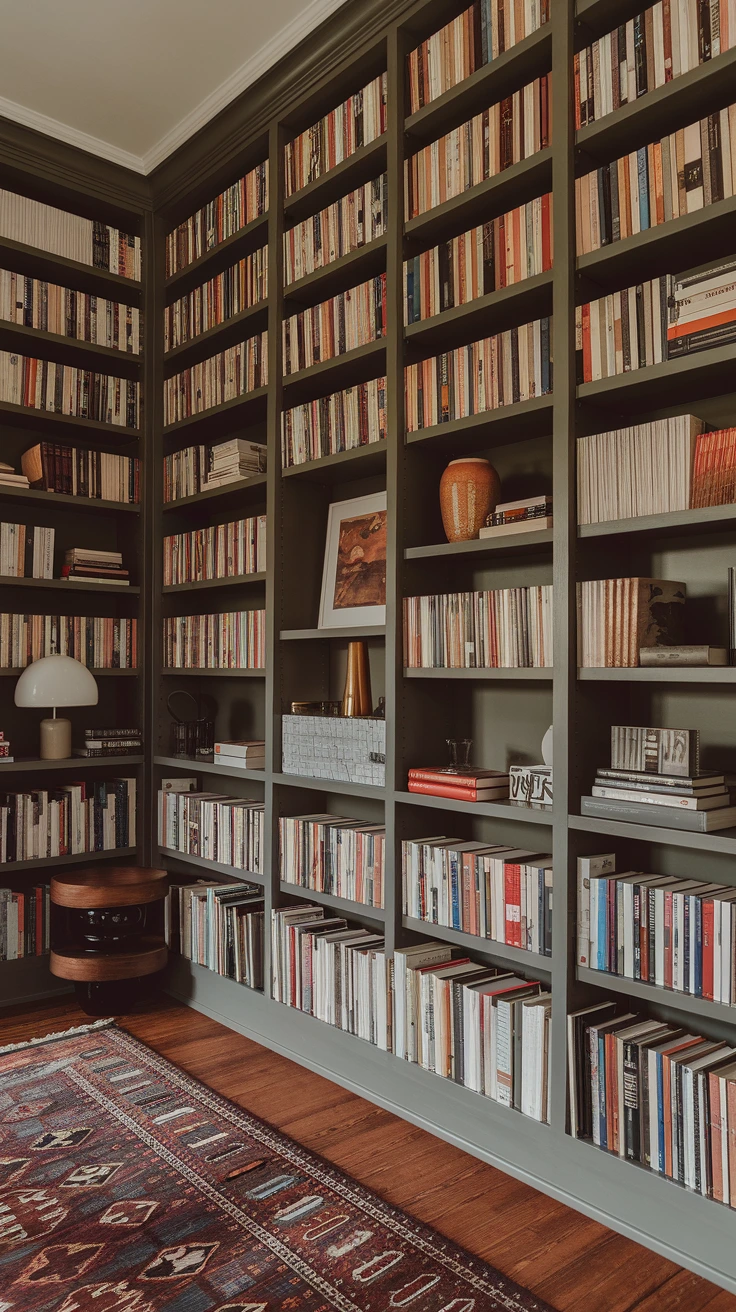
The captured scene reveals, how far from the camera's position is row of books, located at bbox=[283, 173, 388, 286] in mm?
2611

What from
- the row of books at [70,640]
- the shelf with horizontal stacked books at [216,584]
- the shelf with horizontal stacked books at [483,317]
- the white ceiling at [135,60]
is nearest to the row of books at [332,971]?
the shelf with horizontal stacked books at [216,584]

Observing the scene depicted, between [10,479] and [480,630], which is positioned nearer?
[480,630]

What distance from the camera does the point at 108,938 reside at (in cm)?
312

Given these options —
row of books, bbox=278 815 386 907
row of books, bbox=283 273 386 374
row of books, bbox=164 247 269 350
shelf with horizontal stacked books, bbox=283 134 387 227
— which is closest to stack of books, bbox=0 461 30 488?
row of books, bbox=164 247 269 350

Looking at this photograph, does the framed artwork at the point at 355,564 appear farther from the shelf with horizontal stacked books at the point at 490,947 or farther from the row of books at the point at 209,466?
the shelf with horizontal stacked books at the point at 490,947

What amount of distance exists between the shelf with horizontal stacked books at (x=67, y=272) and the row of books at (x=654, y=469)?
2.35 meters

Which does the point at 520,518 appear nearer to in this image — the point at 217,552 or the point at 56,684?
the point at 217,552

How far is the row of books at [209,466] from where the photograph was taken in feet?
10.6

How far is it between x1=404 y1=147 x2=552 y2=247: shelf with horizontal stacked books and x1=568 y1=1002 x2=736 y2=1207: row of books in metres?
2.02

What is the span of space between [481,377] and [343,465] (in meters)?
0.63

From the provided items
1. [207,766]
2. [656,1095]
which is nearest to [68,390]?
[207,766]

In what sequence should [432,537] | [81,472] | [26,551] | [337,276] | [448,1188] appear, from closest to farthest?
[448,1188]
[432,537]
[337,276]
[26,551]
[81,472]

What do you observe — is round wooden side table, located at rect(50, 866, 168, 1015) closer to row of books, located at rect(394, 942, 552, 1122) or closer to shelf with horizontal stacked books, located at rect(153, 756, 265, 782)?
shelf with horizontal stacked books, located at rect(153, 756, 265, 782)

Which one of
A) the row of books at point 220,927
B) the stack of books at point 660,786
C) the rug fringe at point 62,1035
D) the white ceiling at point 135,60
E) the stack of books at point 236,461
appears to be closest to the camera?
the stack of books at point 660,786
